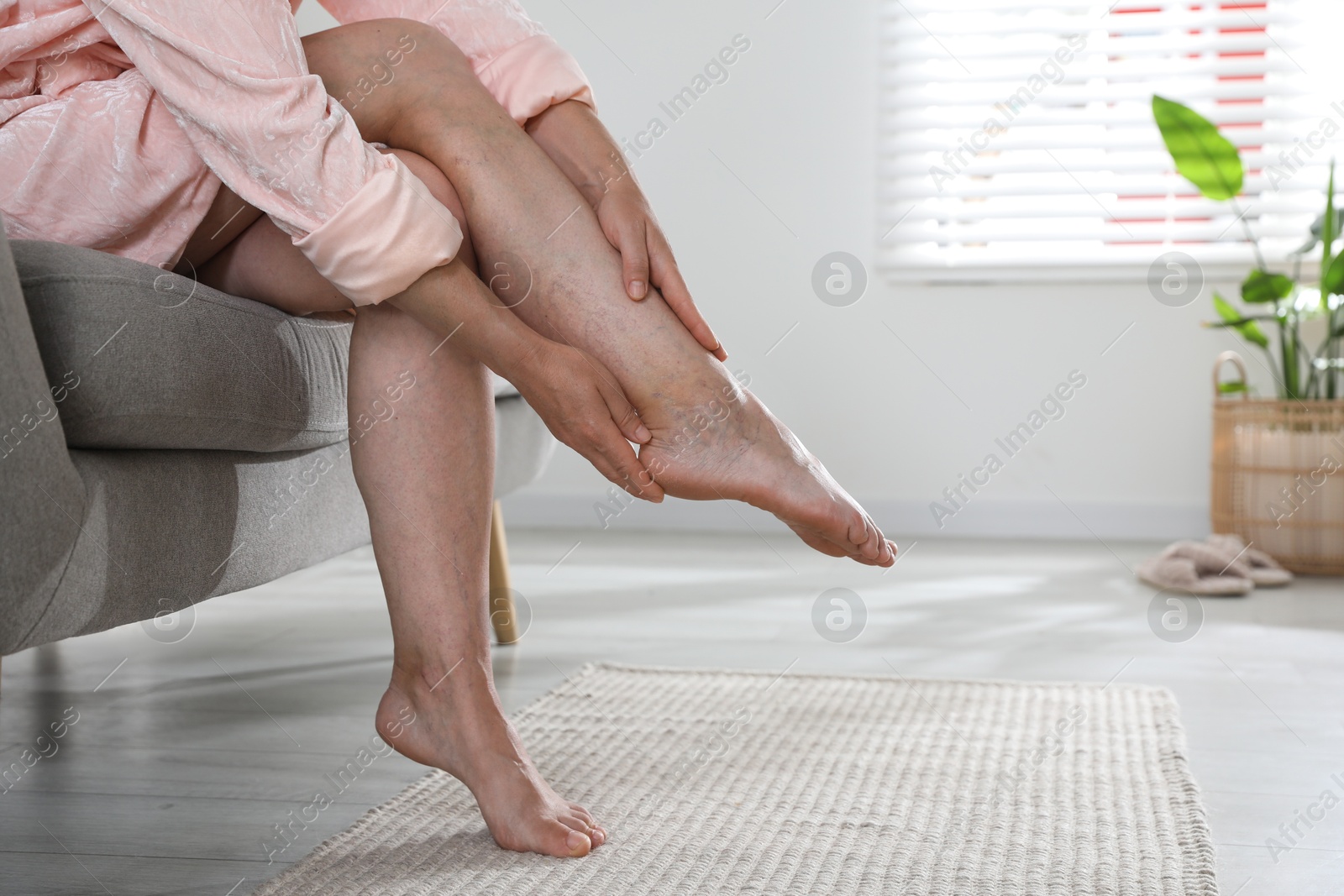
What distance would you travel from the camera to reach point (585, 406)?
0.76m

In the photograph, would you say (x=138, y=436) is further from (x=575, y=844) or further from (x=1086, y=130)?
(x=1086, y=130)

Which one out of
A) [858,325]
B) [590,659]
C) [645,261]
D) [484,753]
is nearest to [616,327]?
[645,261]

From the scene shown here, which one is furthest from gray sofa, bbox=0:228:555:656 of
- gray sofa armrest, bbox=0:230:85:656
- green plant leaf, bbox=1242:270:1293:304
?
green plant leaf, bbox=1242:270:1293:304

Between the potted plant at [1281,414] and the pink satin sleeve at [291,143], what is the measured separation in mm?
1731

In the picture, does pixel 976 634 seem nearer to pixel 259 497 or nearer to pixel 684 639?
pixel 684 639

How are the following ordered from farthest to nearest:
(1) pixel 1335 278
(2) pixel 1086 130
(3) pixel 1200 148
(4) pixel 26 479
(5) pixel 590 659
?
1. (2) pixel 1086 130
2. (3) pixel 1200 148
3. (1) pixel 1335 278
4. (5) pixel 590 659
5. (4) pixel 26 479

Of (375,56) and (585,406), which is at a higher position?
(375,56)

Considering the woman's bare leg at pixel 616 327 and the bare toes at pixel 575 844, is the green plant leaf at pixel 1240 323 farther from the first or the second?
the bare toes at pixel 575 844

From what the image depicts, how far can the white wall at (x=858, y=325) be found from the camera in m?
2.38

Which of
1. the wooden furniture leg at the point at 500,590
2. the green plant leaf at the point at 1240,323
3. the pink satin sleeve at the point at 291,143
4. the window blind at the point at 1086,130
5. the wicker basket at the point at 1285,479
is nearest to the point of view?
the pink satin sleeve at the point at 291,143

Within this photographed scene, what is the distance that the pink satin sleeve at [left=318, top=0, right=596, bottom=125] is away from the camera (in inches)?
35.8

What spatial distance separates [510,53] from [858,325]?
1.64m

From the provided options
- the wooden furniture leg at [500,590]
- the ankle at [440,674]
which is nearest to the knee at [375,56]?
the ankle at [440,674]

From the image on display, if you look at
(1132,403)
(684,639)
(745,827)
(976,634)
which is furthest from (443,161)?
(1132,403)
